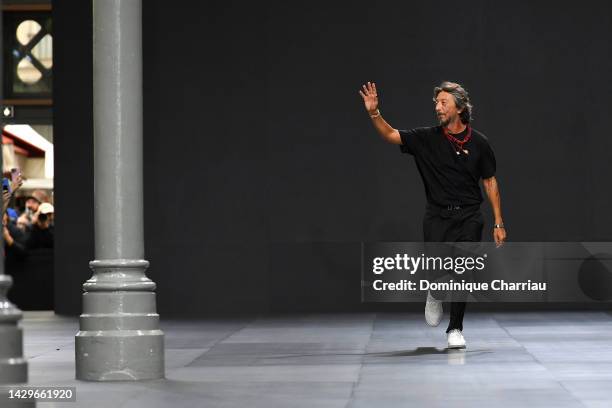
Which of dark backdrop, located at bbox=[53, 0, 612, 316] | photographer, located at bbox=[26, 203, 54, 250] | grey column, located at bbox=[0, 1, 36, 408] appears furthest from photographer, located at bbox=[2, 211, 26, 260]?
grey column, located at bbox=[0, 1, 36, 408]

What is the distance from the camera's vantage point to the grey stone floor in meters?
7.72

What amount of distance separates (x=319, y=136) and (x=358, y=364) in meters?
6.89

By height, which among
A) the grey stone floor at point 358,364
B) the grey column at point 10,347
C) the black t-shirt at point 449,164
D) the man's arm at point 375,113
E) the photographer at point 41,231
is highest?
the man's arm at point 375,113

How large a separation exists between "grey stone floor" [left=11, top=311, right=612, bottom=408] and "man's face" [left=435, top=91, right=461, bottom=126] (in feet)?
6.54

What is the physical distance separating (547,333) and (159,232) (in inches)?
230

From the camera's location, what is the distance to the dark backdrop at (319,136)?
16.3 meters

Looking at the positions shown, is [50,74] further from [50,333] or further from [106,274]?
[106,274]

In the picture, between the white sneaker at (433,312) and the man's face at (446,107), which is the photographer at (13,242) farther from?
the man's face at (446,107)

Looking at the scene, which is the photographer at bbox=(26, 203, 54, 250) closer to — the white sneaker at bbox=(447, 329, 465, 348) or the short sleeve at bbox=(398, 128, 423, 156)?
the short sleeve at bbox=(398, 128, 423, 156)

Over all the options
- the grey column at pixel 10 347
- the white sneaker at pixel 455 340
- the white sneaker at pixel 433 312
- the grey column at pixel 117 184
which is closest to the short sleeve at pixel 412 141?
the white sneaker at pixel 433 312

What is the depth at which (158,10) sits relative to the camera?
1669 cm

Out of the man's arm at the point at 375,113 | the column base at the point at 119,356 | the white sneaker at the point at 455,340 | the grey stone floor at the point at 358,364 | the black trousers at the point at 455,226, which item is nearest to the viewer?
the grey stone floor at the point at 358,364

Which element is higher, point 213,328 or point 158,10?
point 158,10

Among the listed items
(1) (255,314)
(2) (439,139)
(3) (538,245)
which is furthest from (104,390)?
(3) (538,245)
